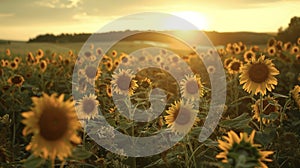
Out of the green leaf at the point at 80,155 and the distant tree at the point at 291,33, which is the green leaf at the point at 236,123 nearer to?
the green leaf at the point at 80,155

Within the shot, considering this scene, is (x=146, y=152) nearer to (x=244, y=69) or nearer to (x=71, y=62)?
(x=244, y=69)

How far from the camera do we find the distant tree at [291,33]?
1800 centimetres

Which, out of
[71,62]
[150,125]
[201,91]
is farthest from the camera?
[71,62]

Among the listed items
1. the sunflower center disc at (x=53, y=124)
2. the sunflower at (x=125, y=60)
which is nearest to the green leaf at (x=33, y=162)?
the sunflower center disc at (x=53, y=124)

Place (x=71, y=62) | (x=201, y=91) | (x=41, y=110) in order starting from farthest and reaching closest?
(x=71, y=62), (x=201, y=91), (x=41, y=110)

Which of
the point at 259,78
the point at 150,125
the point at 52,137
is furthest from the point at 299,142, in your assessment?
the point at 52,137

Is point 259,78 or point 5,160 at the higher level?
point 259,78

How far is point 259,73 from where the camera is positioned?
4.50 meters

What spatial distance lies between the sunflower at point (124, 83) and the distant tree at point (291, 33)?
14027 mm

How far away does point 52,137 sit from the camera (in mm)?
1990

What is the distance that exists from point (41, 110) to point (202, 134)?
67.2 inches

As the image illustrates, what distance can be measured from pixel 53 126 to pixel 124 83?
3.01 meters

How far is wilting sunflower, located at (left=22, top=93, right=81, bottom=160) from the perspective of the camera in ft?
6.46

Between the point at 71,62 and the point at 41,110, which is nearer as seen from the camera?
the point at 41,110
